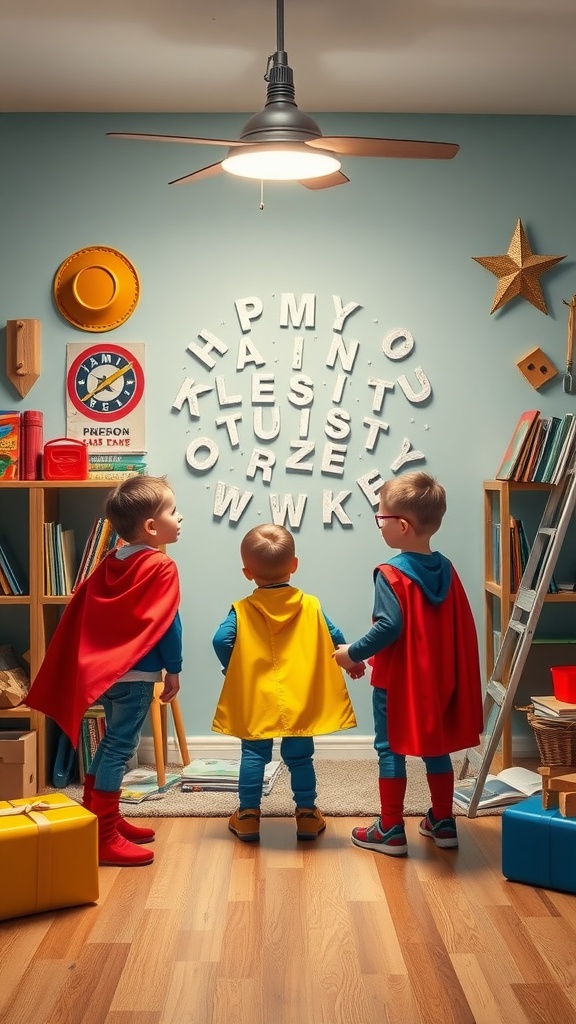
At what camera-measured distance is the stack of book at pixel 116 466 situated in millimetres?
4285

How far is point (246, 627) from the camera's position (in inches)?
136

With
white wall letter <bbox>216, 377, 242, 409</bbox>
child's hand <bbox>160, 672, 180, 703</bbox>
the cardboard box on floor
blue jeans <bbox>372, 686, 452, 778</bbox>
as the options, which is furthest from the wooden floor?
white wall letter <bbox>216, 377, 242, 409</bbox>

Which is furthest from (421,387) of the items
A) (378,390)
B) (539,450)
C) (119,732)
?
(119,732)

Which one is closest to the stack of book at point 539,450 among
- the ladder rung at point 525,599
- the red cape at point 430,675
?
the ladder rung at point 525,599

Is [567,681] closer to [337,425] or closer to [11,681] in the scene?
[337,425]

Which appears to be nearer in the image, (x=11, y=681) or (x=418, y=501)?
(x=418, y=501)

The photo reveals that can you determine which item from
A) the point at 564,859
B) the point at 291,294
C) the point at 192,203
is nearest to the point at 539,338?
the point at 291,294

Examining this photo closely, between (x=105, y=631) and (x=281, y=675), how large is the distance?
59 centimetres

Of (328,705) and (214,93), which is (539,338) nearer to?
(214,93)

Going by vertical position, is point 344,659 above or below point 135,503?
below

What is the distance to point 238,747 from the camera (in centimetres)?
451

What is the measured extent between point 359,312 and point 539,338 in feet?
2.56

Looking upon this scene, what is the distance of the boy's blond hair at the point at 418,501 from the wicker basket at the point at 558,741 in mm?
898

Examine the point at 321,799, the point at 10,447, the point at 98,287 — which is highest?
the point at 98,287
